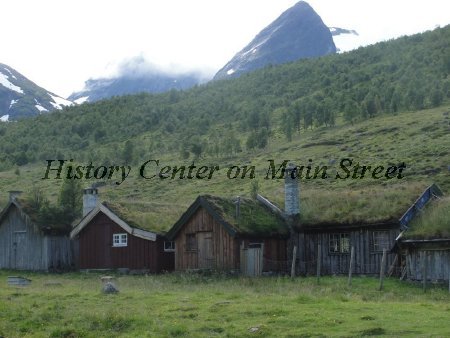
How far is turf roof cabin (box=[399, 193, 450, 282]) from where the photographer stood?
2797cm

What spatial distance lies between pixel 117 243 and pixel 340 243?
13.1 meters

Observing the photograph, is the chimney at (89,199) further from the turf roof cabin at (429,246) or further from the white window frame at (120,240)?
the turf roof cabin at (429,246)

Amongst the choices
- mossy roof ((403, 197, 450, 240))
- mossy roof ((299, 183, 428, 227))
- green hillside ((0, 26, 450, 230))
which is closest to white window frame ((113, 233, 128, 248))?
green hillside ((0, 26, 450, 230))

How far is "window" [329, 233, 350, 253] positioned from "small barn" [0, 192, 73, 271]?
1712cm

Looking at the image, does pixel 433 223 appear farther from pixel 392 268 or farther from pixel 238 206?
pixel 238 206

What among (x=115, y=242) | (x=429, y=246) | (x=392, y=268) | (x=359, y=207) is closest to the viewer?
(x=429, y=246)

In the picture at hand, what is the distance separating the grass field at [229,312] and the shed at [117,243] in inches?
427

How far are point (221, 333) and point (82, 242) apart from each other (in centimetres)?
2528

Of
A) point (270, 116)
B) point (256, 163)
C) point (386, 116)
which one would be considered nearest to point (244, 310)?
point (256, 163)

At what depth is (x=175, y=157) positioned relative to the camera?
10969cm

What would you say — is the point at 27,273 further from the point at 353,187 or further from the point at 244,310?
the point at 353,187

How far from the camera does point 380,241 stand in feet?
105

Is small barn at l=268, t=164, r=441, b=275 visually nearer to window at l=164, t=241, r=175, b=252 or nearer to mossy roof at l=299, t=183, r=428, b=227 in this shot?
mossy roof at l=299, t=183, r=428, b=227

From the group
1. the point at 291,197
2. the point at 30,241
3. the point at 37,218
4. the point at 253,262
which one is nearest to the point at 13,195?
the point at 37,218
